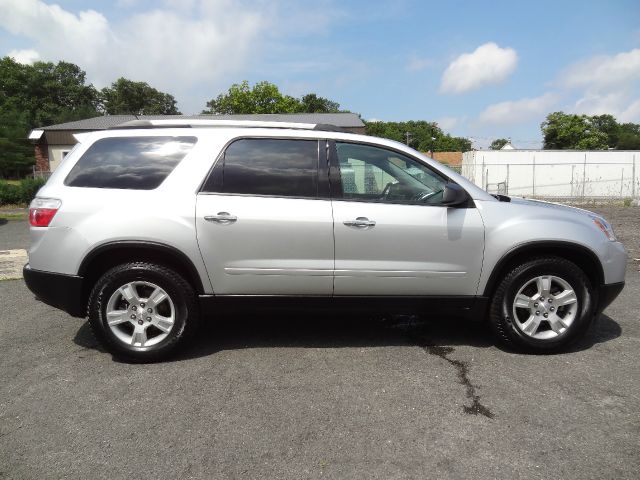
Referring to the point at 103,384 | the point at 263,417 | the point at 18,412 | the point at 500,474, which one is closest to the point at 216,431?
the point at 263,417

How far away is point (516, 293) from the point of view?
3.81 m

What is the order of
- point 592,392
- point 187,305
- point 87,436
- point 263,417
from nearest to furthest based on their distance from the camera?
point 87,436 < point 263,417 < point 592,392 < point 187,305

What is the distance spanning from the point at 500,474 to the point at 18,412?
9.59 feet

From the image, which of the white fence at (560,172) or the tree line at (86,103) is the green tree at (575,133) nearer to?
the tree line at (86,103)

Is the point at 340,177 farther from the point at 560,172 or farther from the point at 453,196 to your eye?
the point at 560,172

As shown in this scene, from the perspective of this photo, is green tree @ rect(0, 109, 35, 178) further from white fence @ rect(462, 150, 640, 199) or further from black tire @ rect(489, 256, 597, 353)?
black tire @ rect(489, 256, 597, 353)

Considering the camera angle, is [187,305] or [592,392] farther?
[187,305]

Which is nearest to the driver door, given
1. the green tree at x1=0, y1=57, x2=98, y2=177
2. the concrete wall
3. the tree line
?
the concrete wall

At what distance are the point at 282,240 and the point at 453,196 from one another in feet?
4.52

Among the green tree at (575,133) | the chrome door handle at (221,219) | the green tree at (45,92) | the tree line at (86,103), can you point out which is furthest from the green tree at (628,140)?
the chrome door handle at (221,219)

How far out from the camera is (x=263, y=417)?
290cm

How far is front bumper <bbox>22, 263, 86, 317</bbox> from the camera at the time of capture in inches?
143

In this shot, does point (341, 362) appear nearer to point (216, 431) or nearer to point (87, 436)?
point (216, 431)

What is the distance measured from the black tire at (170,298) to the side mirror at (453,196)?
6.99ft
